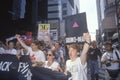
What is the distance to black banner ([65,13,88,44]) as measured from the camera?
21.5 ft

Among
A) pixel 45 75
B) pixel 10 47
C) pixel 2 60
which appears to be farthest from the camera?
pixel 10 47

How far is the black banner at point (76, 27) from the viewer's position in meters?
6.56

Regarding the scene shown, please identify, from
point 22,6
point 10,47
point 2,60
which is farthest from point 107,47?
point 22,6

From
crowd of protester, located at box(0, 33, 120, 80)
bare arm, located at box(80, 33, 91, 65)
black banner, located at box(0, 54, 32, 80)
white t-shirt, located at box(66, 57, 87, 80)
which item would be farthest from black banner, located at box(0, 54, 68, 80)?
bare arm, located at box(80, 33, 91, 65)

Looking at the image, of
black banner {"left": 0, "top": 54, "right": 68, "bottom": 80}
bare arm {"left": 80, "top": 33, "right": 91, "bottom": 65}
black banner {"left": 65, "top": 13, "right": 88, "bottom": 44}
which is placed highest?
black banner {"left": 65, "top": 13, "right": 88, "bottom": 44}

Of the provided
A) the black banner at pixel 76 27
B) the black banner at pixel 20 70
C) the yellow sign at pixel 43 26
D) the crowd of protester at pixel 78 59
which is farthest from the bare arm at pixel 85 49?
the yellow sign at pixel 43 26

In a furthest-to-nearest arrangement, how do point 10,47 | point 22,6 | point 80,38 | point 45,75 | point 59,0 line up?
point 59,0 → point 22,6 → point 10,47 → point 45,75 → point 80,38

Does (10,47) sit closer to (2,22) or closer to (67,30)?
→ (67,30)

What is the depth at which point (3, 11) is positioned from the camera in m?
26.5

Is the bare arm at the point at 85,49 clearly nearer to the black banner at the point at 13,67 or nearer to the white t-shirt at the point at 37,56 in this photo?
the black banner at the point at 13,67

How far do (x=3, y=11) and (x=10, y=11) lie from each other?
0.61 m

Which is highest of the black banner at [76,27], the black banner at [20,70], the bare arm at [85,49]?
the black banner at [76,27]

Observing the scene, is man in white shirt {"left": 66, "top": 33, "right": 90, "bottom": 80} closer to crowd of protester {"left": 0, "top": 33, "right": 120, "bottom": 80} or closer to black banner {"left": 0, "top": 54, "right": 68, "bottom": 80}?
crowd of protester {"left": 0, "top": 33, "right": 120, "bottom": 80}

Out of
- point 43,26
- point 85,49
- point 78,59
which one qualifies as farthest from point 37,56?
point 85,49
